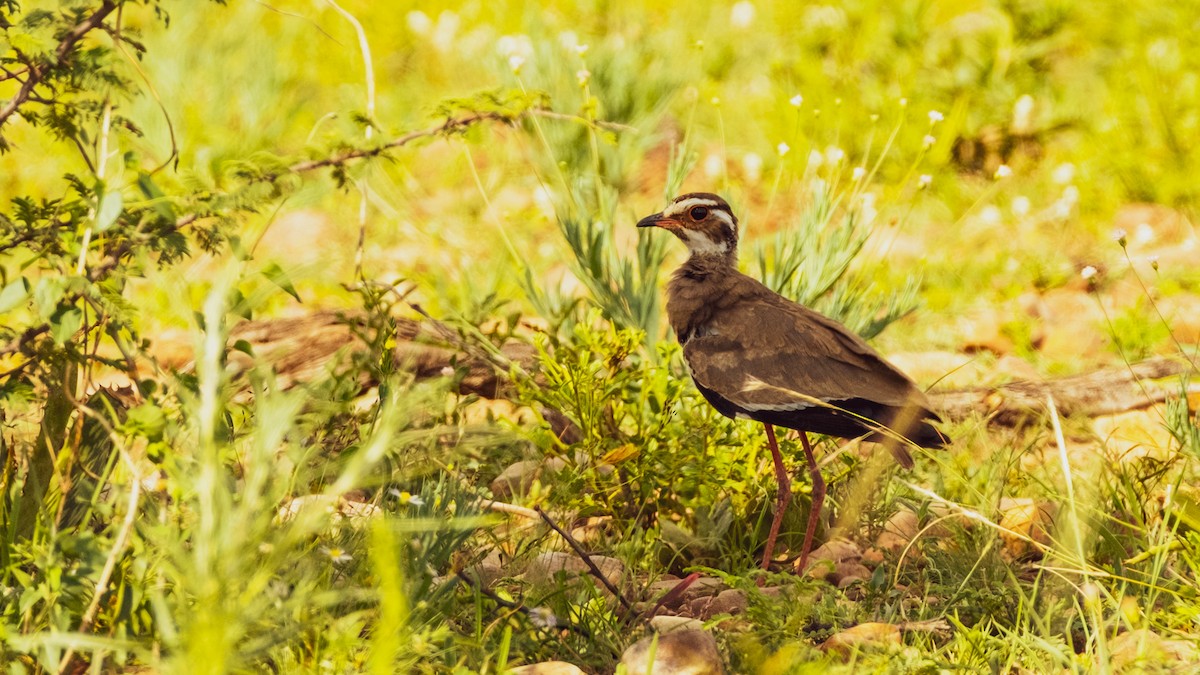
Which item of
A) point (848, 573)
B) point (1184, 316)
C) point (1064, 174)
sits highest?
point (1064, 174)

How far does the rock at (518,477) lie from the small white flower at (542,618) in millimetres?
1249

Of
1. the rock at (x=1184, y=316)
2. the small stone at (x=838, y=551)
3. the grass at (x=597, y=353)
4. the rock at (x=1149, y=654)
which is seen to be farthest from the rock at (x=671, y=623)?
the rock at (x=1184, y=316)

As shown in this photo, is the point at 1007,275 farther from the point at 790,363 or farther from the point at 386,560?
the point at 386,560

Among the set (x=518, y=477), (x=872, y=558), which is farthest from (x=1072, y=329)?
(x=518, y=477)

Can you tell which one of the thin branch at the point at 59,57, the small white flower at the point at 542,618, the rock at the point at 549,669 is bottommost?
the rock at the point at 549,669

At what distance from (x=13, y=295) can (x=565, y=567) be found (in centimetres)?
174

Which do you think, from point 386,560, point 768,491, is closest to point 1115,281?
point 768,491

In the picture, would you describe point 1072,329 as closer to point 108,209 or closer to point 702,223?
point 702,223

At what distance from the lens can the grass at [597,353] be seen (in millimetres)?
2805

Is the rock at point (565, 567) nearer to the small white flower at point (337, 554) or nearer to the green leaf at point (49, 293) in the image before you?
the small white flower at point (337, 554)

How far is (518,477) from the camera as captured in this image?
14.9ft

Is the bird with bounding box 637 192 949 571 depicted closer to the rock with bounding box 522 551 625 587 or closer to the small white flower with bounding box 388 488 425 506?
the rock with bounding box 522 551 625 587

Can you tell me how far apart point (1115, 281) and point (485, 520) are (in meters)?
5.01

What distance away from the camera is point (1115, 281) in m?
6.96
